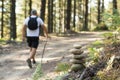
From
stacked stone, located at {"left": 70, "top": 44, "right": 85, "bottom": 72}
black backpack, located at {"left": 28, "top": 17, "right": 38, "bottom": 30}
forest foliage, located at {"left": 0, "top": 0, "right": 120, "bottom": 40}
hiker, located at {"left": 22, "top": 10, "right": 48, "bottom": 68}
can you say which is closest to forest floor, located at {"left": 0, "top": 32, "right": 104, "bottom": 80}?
hiker, located at {"left": 22, "top": 10, "right": 48, "bottom": 68}

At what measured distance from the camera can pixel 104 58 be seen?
8.96m

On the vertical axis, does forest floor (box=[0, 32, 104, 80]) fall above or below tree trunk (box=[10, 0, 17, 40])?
below

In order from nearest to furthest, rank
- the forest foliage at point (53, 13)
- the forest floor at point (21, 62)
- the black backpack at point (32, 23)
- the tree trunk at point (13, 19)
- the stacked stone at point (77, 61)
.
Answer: the stacked stone at point (77, 61), the forest floor at point (21, 62), the black backpack at point (32, 23), the tree trunk at point (13, 19), the forest foliage at point (53, 13)

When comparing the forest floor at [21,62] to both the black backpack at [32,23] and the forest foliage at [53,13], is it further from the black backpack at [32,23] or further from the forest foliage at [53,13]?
the forest foliage at [53,13]

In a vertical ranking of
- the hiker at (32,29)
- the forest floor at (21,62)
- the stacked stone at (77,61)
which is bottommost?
the forest floor at (21,62)

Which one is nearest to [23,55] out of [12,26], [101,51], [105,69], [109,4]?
[101,51]

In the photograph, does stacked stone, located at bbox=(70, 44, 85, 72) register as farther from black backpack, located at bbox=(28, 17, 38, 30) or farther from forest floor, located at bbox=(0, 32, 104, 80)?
black backpack, located at bbox=(28, 17, 38, 30)

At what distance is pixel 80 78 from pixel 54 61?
5945mm

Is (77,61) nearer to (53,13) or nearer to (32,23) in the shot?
(32,23)

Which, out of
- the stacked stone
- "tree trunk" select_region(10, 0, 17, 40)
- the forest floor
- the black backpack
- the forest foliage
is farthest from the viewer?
the forest foliage

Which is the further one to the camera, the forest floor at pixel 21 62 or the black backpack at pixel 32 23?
the black backpack at pixel 32 23

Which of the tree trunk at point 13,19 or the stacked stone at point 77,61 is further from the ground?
the tree trunk at point 13,19

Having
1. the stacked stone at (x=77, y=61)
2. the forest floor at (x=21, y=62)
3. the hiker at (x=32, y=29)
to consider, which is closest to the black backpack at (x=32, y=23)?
the hiker at (x=32, y=29)

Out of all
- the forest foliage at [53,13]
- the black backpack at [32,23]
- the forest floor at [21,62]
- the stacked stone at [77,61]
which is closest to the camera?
the stacked stone at [77,61]
